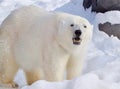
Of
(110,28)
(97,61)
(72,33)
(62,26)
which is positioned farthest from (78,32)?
(110,28)

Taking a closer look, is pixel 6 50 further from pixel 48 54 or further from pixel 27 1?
pixel 27 1

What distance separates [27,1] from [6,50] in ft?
58.2

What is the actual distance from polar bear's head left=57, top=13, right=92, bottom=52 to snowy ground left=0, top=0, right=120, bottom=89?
477mm

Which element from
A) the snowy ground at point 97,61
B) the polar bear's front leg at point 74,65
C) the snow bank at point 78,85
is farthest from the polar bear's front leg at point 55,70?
the snow bank at point 78,85

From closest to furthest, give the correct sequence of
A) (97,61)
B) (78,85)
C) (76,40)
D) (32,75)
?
(78,85) → (76,40) → (32,75) → (97,61)

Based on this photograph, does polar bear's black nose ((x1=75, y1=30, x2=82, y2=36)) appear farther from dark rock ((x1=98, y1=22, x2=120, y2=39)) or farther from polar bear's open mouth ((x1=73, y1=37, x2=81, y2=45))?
dark rock ((x1=98, y1=22, x2=120, y2=39))

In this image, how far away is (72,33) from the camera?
17.3ft

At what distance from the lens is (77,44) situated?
534cm

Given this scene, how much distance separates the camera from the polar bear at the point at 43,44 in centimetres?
541

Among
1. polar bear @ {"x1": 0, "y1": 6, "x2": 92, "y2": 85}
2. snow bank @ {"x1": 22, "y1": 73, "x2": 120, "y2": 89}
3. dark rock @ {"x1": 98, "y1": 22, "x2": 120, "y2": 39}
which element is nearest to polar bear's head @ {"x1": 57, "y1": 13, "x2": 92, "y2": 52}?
polar bear @ {"x1": 0, "y1": 6, "x2": 92, "y2": 85}

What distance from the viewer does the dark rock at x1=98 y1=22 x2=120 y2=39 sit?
431 inches

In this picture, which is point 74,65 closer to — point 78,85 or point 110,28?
point 78,85

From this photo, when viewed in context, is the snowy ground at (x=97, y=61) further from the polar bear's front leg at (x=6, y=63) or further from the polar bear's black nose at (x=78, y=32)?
the polar bear's front leg at (x=6, y=63)

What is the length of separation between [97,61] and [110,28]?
3335 millimetres
